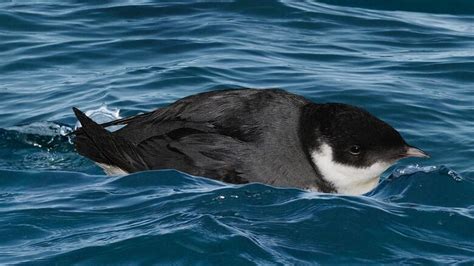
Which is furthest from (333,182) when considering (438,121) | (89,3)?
(89,3)

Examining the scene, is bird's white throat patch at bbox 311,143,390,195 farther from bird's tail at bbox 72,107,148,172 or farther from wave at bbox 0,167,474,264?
bird's tail at bbox 72,107,148,172

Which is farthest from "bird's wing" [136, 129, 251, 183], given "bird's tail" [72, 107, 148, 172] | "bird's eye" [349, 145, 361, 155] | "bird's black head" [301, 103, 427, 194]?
"bird's eye" [349, 145, 361, 155]

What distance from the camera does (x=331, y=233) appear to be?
24.0 ft

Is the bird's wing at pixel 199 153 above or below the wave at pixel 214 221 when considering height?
above

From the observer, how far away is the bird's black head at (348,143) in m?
8.44

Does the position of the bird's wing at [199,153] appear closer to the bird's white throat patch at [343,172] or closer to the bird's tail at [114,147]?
the bird's tail at [114,147]

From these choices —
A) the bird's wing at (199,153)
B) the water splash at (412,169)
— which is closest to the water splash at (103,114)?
the bird's wing at (199,153)

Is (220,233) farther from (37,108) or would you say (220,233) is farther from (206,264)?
(37,108)

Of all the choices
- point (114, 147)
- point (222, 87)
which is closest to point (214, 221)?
point (114, 147)

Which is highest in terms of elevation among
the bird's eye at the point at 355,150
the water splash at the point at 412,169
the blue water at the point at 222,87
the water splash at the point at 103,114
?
the bird's eye at the point at 355,150

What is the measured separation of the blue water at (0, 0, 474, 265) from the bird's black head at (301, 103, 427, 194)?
0.26 meters

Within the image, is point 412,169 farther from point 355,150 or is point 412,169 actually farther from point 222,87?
point 222,87

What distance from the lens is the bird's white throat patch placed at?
8.45 meters

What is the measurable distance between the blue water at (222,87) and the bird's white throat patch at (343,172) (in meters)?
0.12
